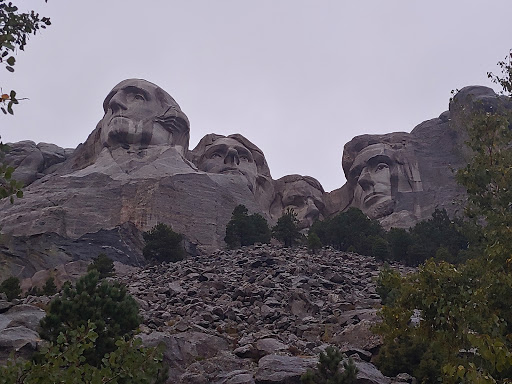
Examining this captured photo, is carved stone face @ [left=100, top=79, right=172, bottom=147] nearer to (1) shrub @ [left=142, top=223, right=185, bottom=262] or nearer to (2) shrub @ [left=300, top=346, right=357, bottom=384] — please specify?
(1) shrub @ [left=142, top=223, right=185, bottom=262]

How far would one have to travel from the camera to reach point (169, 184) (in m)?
48.1

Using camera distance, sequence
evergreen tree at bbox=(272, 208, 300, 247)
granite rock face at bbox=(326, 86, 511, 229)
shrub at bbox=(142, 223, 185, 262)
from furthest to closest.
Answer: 1. granite rock face at bbox=(326, 86, 511, 229)
2. evergreen tree at bbox=(272, 208, 300, 247)
3. shrub at bbox=(142, 223, 185, 262)

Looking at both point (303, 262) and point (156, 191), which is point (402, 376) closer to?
point (303, 262)

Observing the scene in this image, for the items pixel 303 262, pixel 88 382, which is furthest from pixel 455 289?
pixel 303 262

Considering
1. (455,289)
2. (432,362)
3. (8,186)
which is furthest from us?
(432,362)

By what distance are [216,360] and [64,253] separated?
2536 cm

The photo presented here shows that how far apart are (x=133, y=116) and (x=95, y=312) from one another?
4162 cm

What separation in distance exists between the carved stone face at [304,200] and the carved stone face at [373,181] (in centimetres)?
381

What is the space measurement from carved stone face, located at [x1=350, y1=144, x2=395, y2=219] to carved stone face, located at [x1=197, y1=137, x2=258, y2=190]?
31.7ft

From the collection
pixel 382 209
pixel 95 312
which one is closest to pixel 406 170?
pixel 382 209

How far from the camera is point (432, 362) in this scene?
14.2 metres

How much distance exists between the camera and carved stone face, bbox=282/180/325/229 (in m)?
62.0

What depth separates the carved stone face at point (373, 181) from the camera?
190 ft

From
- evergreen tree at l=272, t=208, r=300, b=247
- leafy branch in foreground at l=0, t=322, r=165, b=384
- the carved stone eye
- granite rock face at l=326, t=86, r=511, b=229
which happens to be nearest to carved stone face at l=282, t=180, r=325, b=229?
granite rock face at l=326, t=86, r=511, b=229
